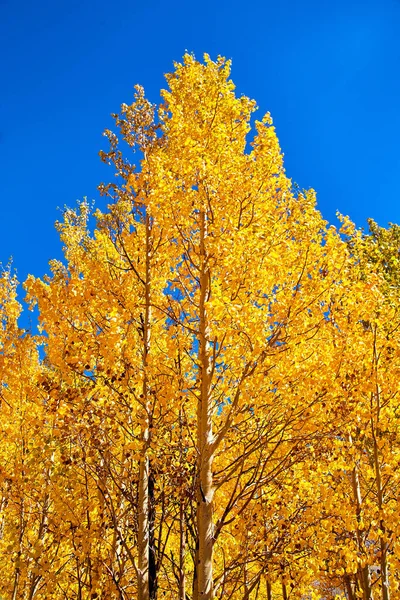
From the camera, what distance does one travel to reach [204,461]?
3658 mm

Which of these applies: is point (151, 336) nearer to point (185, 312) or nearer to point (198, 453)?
point (185, 312)

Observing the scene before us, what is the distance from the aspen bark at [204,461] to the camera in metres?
3.36

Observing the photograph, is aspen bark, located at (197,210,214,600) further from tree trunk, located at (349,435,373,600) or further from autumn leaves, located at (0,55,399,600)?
tree trunk, located at (349,435,373,600)

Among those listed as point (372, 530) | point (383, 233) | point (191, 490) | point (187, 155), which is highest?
point (383, 233)

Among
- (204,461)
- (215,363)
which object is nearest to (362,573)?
(204,461)

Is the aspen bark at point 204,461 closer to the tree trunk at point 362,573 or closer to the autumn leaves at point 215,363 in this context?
the autumn leaves at point 215,363

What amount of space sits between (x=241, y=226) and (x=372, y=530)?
3.31m

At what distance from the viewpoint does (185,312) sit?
4.31 meters

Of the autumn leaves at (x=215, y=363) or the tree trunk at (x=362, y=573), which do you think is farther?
the tree trunk at (x=362, y=573)

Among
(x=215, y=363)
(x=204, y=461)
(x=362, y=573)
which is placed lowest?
(x=362, y=573)

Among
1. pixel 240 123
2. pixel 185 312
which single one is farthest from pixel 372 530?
pixel 240 123

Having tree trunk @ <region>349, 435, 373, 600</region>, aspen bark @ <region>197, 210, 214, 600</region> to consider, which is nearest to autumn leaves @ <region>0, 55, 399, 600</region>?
aspen bark @ <region>197, 210, 214, 600</region>

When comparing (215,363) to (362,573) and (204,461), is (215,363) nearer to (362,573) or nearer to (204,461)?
(204,461)

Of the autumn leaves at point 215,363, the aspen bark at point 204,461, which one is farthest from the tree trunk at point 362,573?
the aspen bark at point 204,461
